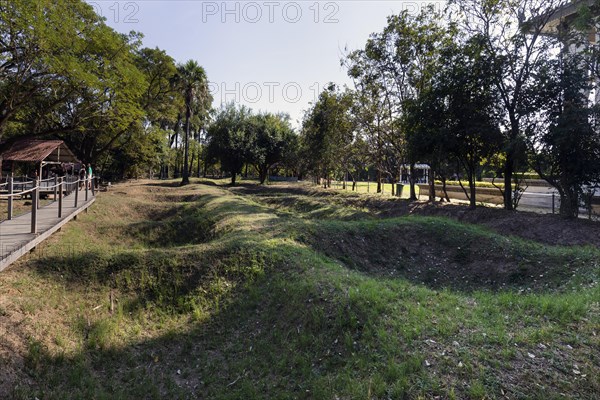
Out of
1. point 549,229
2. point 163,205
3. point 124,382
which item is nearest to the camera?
point 124,382

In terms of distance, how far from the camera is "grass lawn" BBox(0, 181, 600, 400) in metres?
4.37

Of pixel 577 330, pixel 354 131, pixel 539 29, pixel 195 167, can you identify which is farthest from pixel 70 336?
pixel 195 167

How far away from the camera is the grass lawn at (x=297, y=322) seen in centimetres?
437

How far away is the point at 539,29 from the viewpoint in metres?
16.1

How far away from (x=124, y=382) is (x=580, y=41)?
17.8m

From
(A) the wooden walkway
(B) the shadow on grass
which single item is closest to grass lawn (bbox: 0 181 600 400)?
(B) the shadow on grass

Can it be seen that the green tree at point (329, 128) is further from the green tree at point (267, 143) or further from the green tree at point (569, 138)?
the green tree at point (569, 138)

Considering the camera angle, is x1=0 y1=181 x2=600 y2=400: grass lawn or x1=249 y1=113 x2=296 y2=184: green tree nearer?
x1=0 y1=181 x2=600 y2=400: grass lawn

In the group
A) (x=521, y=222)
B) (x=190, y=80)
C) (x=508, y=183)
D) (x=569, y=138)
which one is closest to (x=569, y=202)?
(x=521, y=222)

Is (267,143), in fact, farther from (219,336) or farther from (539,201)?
→ (219,336)

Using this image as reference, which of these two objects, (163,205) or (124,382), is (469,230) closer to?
(124,382)

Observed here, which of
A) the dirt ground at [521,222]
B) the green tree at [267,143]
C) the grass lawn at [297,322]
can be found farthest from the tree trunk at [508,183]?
the green tree at [267,143]

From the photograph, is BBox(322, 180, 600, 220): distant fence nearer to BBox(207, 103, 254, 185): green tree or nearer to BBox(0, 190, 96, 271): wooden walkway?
BBox(0, 190, 96, 271): wooden walkway

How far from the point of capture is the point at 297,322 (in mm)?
6215
